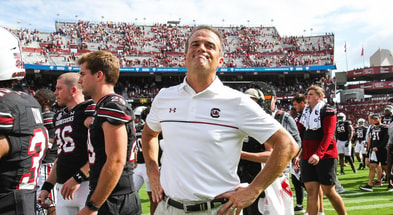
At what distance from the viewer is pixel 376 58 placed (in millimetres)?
64188

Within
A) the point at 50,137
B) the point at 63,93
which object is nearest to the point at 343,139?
the point at 50,137

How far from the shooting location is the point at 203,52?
226 cm

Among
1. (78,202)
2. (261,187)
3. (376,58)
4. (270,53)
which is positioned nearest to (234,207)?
(261,187)

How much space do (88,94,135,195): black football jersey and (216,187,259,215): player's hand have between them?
3.31ft

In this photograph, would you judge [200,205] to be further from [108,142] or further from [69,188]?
[69,188]

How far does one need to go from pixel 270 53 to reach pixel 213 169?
4679 centimetres

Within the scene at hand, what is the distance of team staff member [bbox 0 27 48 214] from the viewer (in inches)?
90.3

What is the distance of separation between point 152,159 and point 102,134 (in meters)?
0.45

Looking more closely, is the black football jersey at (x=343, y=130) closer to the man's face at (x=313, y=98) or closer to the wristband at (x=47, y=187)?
the man's face at (x=313, y=98)

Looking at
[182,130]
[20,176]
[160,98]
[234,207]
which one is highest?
[160,98]

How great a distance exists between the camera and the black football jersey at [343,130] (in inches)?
479

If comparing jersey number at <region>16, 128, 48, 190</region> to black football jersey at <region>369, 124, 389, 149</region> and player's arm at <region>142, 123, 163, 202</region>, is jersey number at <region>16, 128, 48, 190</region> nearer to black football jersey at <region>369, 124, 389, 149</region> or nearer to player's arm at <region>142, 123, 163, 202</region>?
player's arm at <region>142, 123, 163, 202</region>

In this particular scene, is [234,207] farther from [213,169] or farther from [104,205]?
[104,205]

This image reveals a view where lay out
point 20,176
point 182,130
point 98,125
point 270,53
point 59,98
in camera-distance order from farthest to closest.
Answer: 1. point 270,53
2. point 59,98
3. point 98,125
4. point 20,176
5. point 182,130
